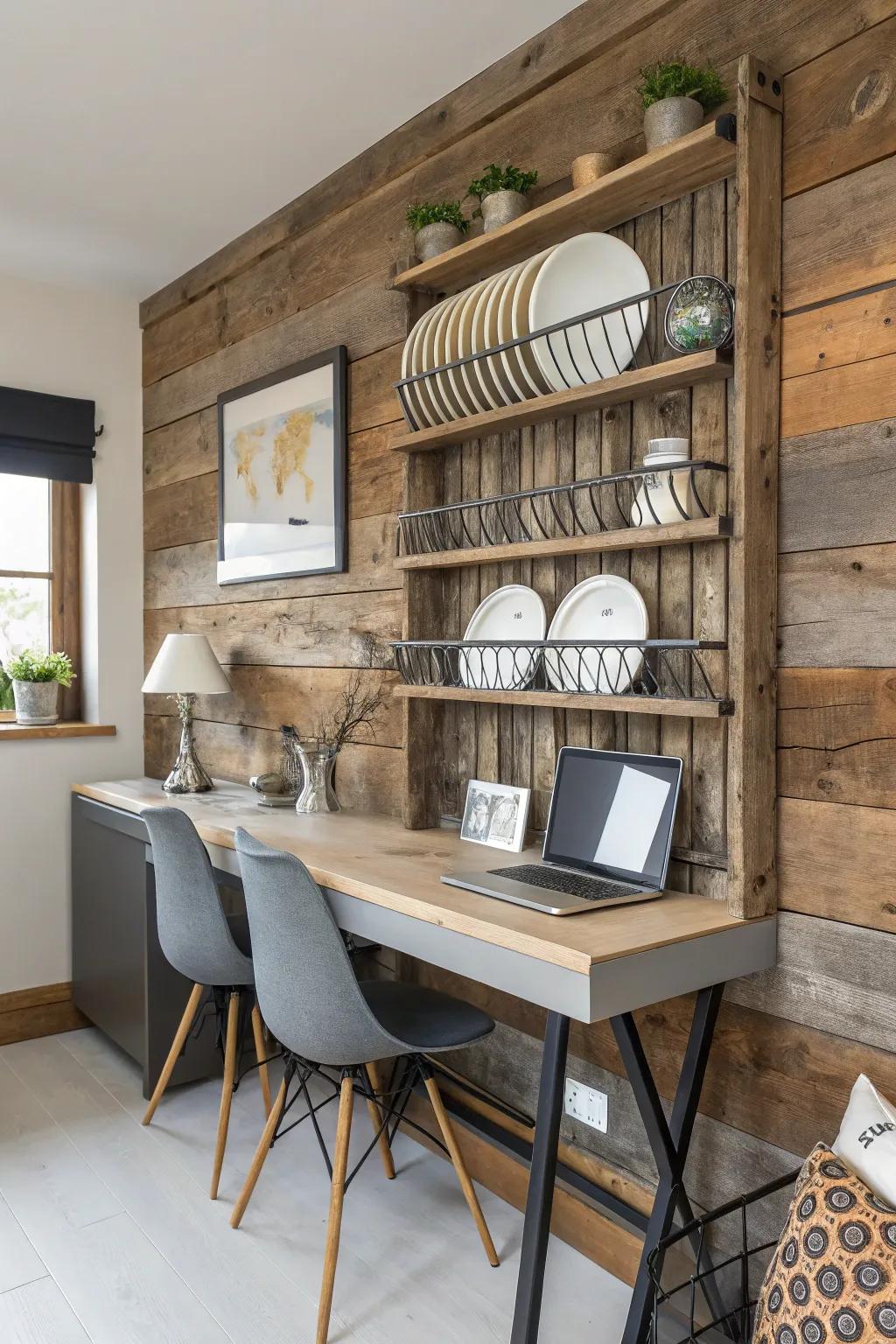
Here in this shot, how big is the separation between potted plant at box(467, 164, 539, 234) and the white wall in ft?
6.53

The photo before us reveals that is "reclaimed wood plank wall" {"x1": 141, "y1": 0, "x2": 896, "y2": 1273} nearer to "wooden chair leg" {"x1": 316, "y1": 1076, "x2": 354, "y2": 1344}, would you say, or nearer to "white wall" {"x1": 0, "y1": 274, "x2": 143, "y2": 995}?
"wooden chair leg" {"x1": 316, "y1": 1076, "x2": 354, "y2": 1344}

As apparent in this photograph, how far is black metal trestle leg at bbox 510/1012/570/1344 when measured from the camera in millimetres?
1617

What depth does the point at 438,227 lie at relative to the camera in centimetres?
225

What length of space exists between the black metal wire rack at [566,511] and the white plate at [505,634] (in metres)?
0.13

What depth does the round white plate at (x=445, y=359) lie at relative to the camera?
2.18 m

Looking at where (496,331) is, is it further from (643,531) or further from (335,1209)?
(335,1209)

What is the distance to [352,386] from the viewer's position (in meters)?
2.74

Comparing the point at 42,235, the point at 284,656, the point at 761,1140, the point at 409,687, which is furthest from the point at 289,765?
the point at 42,235

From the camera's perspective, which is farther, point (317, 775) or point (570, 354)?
point (317, 775)

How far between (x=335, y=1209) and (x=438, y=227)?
80.9 inches

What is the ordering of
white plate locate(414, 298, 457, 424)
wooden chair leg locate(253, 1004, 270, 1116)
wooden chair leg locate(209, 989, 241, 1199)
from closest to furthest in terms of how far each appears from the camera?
1. white plate locate(414, 298, 457, 424)
2. wooden chair leg locate(209, 989, 241, 1199)
3. wooden chair leg locate(253, 1004, 270, 1116)

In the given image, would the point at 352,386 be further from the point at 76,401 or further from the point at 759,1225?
the point at 759,1225

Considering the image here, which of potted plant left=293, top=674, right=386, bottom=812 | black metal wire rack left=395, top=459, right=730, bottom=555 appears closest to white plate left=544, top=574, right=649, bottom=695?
black metal wire rack left=395, top=459, right=730, bottom=555

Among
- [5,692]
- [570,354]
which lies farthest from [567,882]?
[5,692]
